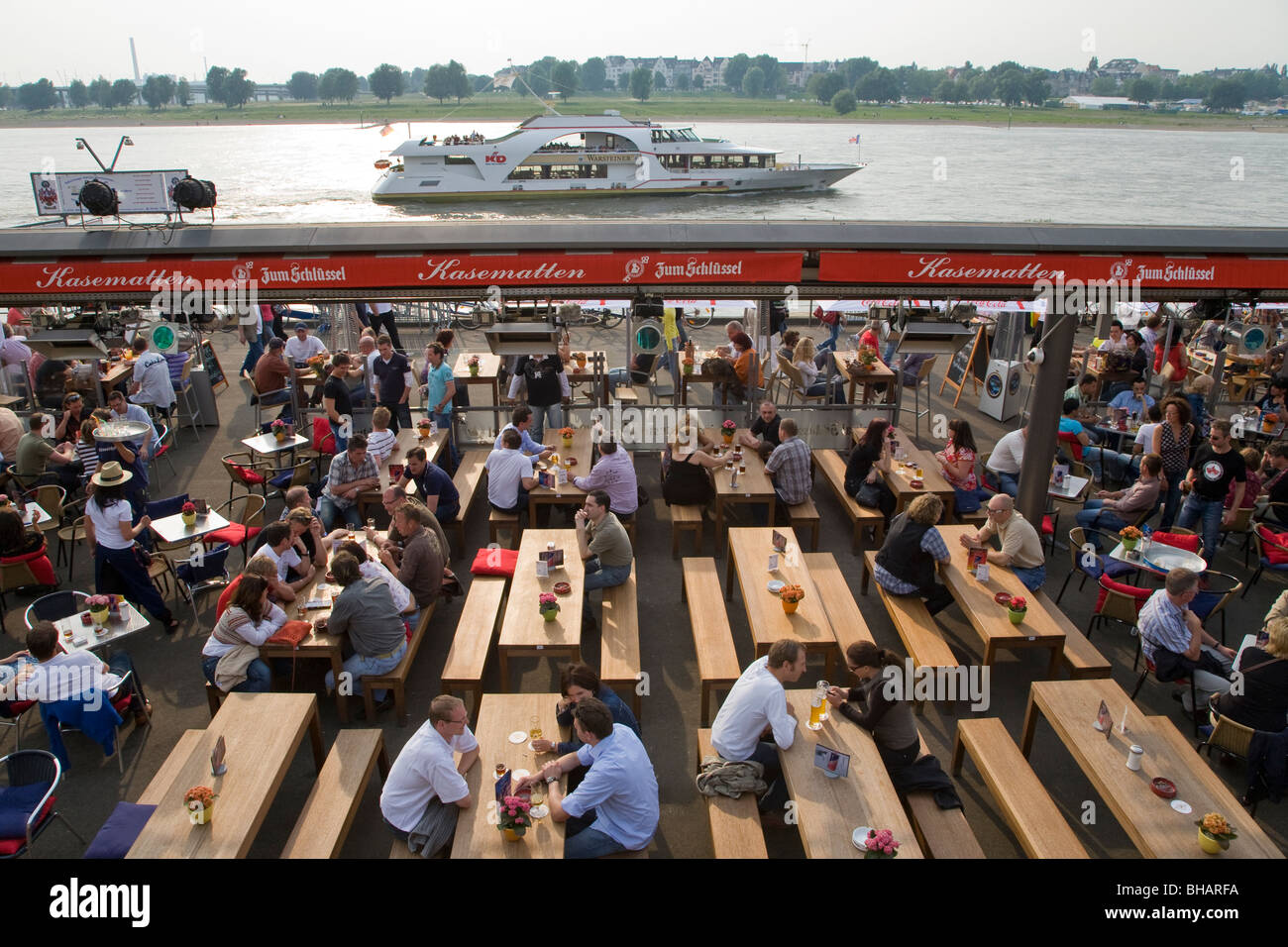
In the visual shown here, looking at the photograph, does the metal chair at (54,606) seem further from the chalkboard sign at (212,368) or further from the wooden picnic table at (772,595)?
the chalkboard sign at (212,368)

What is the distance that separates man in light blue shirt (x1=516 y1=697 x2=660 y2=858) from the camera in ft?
15.4

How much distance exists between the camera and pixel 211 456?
11.5 metres

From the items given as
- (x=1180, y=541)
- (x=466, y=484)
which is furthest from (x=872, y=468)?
(x=466, y=484)

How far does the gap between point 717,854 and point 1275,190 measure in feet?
233

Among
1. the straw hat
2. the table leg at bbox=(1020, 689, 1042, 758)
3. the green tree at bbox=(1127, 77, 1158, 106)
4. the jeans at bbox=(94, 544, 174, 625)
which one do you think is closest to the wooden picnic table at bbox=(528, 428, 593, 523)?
the jeans at bbox=(94, 544, 174, 625)

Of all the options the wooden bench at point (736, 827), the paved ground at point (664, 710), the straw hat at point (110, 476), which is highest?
the straw hat at point (110, 476)

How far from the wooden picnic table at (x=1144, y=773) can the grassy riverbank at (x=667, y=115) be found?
93604 millimetres

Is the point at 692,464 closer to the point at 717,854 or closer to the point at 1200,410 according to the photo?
the point at 717,854

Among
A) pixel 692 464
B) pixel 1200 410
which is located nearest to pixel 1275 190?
pixel 1200 410

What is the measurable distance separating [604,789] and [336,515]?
5.18m

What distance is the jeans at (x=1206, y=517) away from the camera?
27.7 ft

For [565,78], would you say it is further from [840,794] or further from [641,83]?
[840,794]

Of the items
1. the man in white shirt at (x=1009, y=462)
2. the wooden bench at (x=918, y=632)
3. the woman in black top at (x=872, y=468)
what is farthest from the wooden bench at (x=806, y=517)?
the man in white shirt at (x=1009, y=462)

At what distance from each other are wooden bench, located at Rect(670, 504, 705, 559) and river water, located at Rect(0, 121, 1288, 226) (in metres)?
33.3
